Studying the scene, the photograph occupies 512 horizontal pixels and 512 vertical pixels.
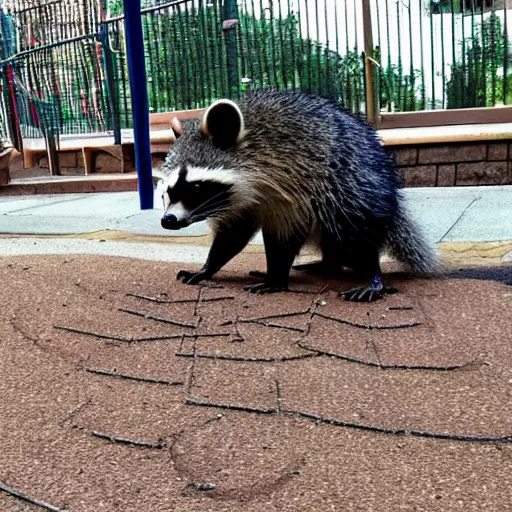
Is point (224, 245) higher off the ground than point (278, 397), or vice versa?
point (224, 245)

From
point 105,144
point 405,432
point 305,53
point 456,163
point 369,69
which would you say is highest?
point 305,53

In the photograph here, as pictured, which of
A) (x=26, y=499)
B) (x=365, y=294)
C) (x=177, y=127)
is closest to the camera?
(x=26, y=499)

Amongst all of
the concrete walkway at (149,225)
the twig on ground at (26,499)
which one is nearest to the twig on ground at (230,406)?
the twig on ground at (26,499)

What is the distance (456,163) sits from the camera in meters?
6.50

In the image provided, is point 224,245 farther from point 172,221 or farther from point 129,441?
point 129,441

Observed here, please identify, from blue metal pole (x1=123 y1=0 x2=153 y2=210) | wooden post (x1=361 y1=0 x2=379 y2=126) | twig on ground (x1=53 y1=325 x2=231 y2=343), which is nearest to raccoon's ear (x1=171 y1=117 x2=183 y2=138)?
blue metal pole (x1=123 y1=0 x2=153 y2=210)

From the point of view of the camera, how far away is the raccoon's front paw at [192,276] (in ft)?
11.2

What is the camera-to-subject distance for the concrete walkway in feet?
14.3

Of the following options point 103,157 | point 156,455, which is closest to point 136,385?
point 156,455

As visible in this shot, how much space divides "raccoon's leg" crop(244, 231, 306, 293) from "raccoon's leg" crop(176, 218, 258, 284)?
11cm

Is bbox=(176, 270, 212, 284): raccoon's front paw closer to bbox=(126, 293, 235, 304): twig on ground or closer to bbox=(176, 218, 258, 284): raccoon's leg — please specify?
bbox=(176, 218, 258, 284): raccoon's leg

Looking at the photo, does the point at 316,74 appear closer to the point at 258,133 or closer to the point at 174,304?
the point at 258,133

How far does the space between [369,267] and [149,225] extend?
222cm

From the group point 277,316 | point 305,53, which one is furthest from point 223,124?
point 305,53
